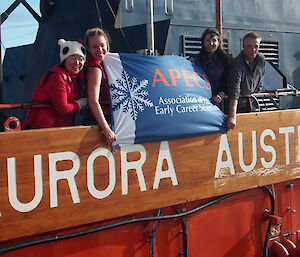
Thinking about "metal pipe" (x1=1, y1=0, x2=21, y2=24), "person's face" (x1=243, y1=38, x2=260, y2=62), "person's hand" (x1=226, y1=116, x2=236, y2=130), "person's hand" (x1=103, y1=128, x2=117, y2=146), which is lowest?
"person's hand" (x1=103, y1=128, x2=117, y2=146)

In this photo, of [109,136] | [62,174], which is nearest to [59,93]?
[109,136]

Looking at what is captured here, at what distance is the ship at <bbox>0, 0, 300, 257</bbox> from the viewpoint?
→ 103 inches

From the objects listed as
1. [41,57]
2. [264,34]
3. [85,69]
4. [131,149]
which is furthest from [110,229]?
[264,34]

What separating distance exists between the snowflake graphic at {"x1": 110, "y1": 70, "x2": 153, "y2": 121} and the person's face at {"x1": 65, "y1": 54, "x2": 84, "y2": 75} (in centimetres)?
28

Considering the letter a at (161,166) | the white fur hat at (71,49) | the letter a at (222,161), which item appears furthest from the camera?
the letter a at (222,161)

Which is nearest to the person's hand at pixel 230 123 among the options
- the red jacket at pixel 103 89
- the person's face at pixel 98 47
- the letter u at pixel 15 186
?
the red jacket at pixel 103 89

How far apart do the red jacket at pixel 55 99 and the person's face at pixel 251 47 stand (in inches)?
68.6

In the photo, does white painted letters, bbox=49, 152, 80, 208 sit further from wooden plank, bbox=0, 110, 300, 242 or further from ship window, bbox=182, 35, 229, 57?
ship window, bbox=182, 35, 229, 57

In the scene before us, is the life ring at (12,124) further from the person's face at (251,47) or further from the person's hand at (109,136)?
the person's face at (251,47)

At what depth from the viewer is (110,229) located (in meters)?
3.02

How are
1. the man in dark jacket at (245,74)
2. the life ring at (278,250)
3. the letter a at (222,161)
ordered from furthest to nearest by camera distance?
the life ring at (278,250)
the man in dark jacket at (245,74)
the letter a at (222,161)

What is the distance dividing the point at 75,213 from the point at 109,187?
299 mm

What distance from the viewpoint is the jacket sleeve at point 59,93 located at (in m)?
2.82

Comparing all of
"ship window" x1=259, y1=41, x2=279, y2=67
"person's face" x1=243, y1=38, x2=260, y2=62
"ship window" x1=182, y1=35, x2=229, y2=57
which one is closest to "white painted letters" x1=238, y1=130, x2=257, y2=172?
"person's face" x1=243, y1=38, x2=260, y2=62
